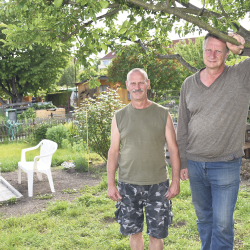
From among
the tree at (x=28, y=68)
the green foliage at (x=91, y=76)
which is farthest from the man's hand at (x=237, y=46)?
the tree at (x=28, y=68)

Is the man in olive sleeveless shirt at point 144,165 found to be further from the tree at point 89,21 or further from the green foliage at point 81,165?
the green foliage at point 81,165

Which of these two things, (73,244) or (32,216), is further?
(32,216)

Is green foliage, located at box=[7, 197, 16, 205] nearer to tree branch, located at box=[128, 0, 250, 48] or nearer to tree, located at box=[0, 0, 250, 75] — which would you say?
tree, located at box=[0, 0, 250, 75]

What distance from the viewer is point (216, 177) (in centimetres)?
241

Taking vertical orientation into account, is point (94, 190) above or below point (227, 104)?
below

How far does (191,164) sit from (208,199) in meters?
0.36

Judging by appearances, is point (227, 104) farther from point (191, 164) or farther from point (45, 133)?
point (45, 133)

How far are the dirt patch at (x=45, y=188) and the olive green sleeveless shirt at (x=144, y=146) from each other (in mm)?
2915

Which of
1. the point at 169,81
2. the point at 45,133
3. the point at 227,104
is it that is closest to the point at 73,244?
the point at 227,104

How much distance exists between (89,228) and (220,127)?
2.58 meters

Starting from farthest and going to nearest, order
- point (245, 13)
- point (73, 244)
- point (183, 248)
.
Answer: point (245, 13)
point (73, 244)
point (183, 248)

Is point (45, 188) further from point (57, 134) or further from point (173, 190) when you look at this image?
point (57, 134)

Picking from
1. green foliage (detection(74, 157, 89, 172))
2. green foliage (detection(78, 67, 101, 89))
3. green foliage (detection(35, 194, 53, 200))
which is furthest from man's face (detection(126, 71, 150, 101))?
green foliage (detection(74, 157, 89, 172))

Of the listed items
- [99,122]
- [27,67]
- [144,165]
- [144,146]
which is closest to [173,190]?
[144,165]
